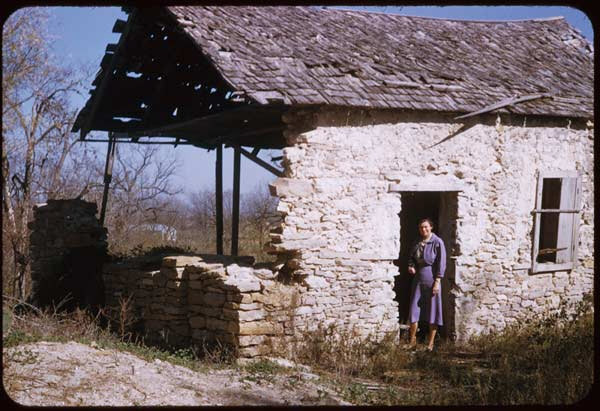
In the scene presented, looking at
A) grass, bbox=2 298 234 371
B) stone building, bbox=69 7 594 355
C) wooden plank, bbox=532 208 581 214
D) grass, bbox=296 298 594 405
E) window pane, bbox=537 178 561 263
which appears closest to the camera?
grass, bbox=296 298 594 405

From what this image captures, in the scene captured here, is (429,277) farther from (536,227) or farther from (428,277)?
(536,227)

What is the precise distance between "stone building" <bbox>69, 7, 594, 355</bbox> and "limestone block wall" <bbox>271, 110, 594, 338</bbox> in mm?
20

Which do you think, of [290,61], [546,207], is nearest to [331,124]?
[290,61]

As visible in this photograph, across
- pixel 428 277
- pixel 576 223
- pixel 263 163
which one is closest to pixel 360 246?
pixel 428 277

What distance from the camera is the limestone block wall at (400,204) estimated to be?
7.27m

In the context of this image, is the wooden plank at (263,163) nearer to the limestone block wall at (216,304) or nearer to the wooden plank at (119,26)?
the limestone block wall at (216,304)

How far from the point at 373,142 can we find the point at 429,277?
195cm

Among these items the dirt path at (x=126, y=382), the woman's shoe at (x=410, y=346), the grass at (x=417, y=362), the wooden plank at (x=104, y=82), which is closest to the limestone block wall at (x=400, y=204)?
the woman's shoe at (x=410, y=346)

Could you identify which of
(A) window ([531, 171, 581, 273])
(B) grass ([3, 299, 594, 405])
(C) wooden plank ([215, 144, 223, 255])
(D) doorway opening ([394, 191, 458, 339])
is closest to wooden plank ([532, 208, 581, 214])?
(A) window ([531, 171, 581, 273])

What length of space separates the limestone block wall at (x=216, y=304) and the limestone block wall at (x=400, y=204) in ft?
1.41

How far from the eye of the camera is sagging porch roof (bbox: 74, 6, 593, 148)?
7.52m

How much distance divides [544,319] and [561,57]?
16.4ft

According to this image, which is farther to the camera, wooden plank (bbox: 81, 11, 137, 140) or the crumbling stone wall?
the crumbling stone wall

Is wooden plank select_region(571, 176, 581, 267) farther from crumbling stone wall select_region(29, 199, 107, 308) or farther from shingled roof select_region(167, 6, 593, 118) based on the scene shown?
crumbling stone wall select_region(29, 199, 107, 308)
